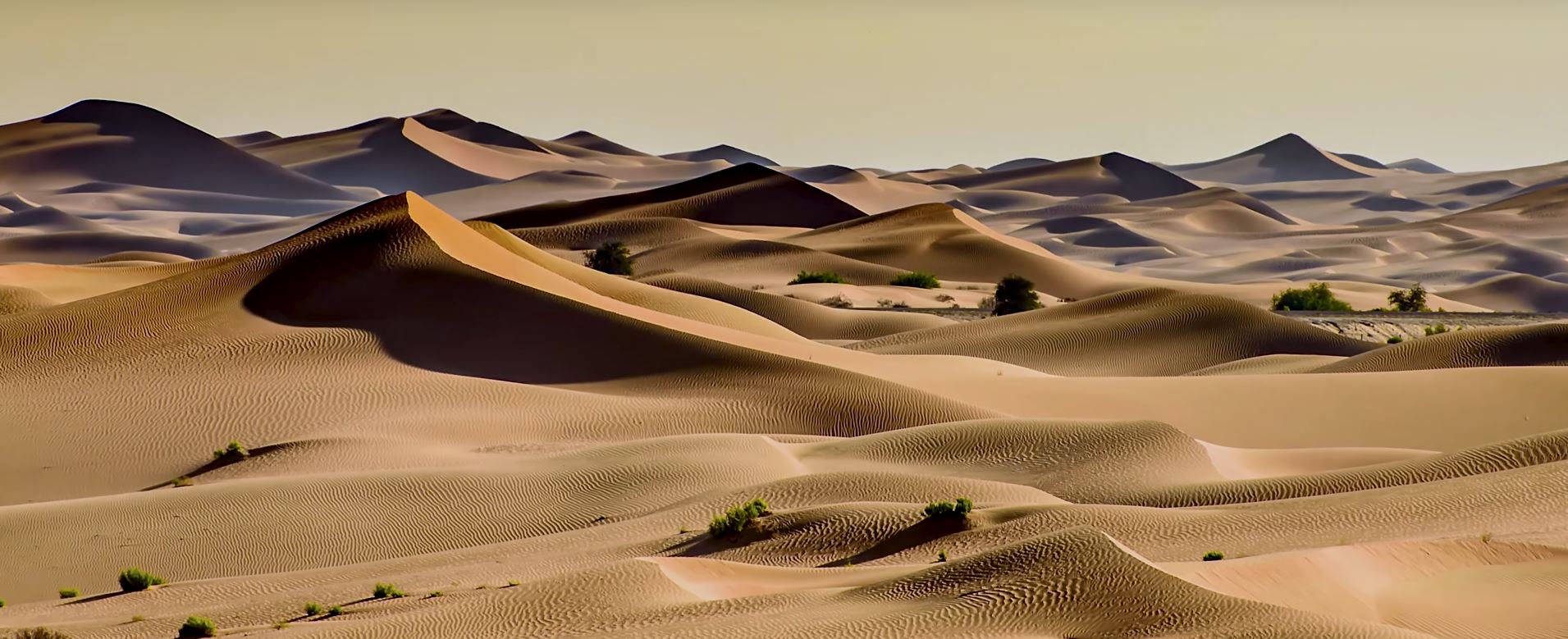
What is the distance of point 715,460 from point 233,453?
8192 mm

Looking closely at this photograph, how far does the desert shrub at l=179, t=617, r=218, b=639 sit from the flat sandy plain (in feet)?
1.08

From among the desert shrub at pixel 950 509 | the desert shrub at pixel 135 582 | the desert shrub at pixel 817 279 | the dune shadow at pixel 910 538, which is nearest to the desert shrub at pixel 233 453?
the desert shrub at pixel 135 582

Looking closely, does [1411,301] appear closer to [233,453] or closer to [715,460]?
[715,460]

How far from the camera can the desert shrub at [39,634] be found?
41.3ft

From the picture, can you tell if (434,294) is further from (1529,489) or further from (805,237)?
(805,237)

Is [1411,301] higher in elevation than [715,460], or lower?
higher

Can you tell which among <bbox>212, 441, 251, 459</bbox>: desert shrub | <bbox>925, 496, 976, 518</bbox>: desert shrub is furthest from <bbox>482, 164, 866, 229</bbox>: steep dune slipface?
<bbox>925, 496, 976, 518</bbox>: desert shrub

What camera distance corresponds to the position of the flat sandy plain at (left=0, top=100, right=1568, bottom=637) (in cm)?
1280

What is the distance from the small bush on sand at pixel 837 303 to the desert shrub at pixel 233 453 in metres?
37.9

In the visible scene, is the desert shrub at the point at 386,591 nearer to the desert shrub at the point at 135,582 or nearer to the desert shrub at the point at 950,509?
the desert shrub at the point at 135,582

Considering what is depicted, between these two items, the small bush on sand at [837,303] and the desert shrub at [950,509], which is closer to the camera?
the desert shrub at [950,509]

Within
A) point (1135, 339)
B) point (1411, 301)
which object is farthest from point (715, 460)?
point (1411, 301)

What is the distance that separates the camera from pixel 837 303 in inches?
2601

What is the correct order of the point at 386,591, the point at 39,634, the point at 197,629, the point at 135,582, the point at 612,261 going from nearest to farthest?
the point at 39,634 < the point at 197,629 < the point at 386,591 < the point at 135,582 < the point at 612,261
